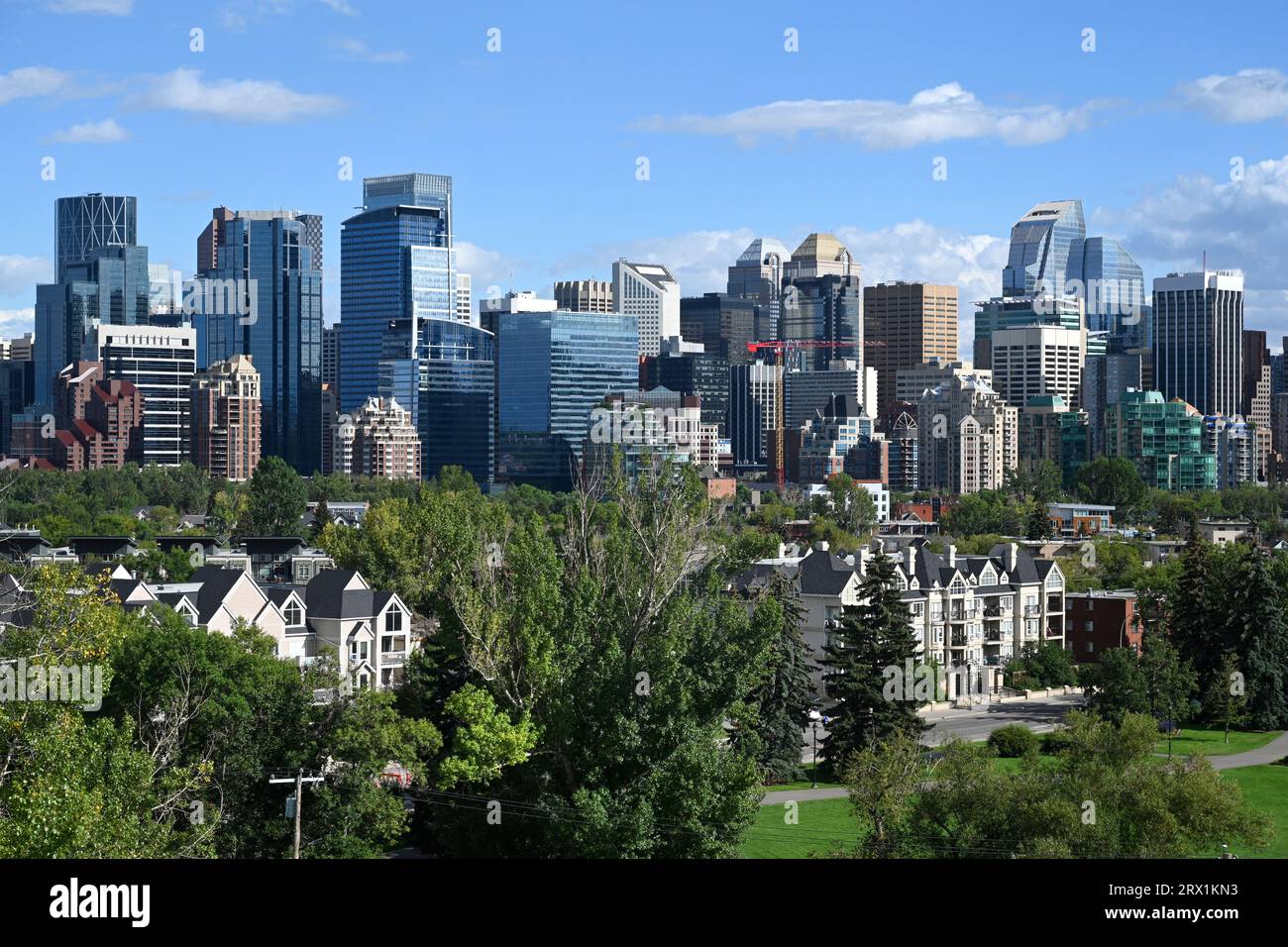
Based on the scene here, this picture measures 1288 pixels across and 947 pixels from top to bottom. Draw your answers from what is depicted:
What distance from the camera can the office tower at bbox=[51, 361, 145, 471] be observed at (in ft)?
550

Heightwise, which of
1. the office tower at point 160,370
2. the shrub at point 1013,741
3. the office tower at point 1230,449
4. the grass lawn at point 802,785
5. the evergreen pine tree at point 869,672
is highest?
the office tower at point 160,370

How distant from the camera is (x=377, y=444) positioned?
579 feet

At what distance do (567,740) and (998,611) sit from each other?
35.8 m

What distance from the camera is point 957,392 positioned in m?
188

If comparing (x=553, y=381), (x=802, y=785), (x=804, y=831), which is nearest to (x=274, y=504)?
(x=802, y=785)

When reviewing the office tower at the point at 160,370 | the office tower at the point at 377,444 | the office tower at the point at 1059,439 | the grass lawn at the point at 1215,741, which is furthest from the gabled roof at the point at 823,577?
the office tower at the point at 1059,439

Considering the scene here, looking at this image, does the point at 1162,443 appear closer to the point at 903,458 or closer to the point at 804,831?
the point at 903,458

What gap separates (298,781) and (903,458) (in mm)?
163385

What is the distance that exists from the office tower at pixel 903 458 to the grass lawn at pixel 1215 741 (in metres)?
Answer: 123

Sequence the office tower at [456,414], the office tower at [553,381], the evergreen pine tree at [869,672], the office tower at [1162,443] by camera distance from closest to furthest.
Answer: the evergreen pine tree at [869,672], the office tower at [1162,443], the office tower at [553,381], the office tower at [456,414]

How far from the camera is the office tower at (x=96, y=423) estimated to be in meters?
168

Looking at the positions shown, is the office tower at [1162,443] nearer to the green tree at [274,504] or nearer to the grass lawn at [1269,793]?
the green tree at [274,504]
